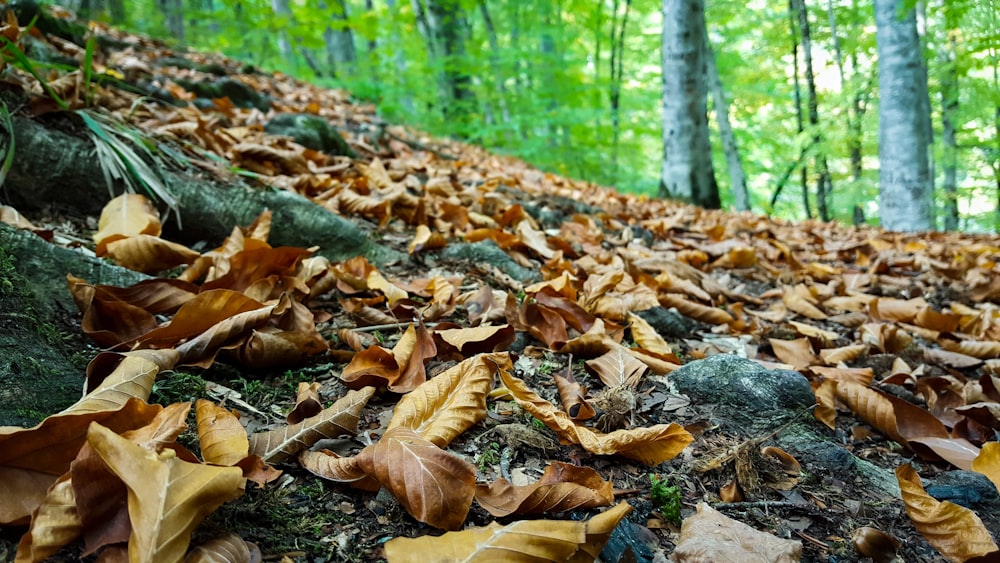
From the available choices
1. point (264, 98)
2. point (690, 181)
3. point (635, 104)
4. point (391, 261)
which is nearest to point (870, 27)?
point (635, 104)

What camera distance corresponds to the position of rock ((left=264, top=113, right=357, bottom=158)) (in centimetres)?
338

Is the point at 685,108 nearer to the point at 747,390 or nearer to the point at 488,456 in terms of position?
the point at 747,390

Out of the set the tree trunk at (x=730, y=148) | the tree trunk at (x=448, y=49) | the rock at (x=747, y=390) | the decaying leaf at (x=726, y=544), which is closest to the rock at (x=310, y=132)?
the rock at (x=747, y=390)

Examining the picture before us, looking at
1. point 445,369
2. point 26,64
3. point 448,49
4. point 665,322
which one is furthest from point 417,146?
point 448,49

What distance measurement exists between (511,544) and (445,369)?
61 centimetres

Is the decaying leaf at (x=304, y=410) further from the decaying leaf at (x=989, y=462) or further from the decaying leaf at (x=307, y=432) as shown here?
the decaying leaf at (x=989, y=462)

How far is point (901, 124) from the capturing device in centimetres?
535

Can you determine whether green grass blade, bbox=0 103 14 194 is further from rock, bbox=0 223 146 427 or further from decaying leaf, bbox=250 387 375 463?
decaying leaf, bbox=250 387 375 463

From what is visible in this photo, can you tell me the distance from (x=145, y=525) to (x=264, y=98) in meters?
4.79

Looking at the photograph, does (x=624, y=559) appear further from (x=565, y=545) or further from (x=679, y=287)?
(x=679, y=287)

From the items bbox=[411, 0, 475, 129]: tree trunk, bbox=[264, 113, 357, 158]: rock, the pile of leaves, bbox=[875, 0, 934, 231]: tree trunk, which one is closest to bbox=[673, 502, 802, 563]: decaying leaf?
the pile of leaves

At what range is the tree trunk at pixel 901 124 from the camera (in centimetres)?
512

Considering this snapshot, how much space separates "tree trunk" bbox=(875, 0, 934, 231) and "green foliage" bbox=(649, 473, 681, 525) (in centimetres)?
581

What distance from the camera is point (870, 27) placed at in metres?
11.7
